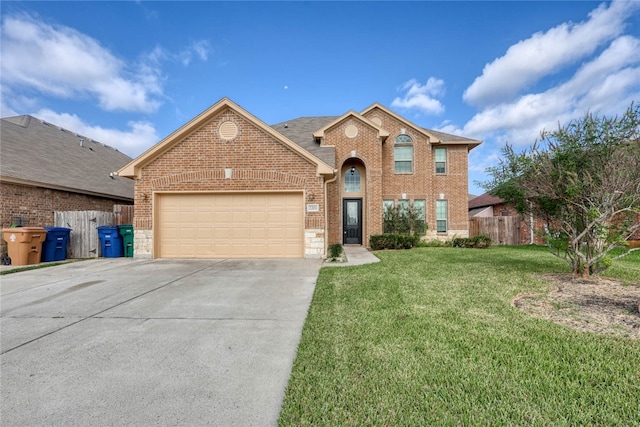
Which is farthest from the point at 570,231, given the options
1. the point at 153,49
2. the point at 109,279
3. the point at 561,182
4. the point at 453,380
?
the point at 153,49

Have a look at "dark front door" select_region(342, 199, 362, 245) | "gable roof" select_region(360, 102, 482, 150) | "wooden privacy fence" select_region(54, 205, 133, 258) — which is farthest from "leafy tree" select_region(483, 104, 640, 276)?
"wooden privacy fence" select_region(54, 205, 133, 258)

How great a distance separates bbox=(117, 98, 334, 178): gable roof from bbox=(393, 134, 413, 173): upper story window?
692 cm

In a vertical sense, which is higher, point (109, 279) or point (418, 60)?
point (418, 60)

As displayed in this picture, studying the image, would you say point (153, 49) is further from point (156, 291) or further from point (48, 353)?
point (48, 353)

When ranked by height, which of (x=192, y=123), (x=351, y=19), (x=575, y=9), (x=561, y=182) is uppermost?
(x=351, y=19)

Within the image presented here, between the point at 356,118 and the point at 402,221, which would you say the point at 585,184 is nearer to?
the point at 402,221

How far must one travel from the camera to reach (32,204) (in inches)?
407

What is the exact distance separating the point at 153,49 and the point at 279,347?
15647 millimetres

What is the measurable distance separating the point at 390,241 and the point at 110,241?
36.6 feet

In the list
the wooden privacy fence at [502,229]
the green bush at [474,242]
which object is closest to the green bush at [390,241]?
the green bush at [474,242]

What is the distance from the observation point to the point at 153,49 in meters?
13.5

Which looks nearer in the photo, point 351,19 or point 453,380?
point 453,380

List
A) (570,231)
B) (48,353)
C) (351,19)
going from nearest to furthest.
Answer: (48,353) → (570,231) → (351,19)

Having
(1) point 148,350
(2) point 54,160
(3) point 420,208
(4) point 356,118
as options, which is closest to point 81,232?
(2) point 54,160
